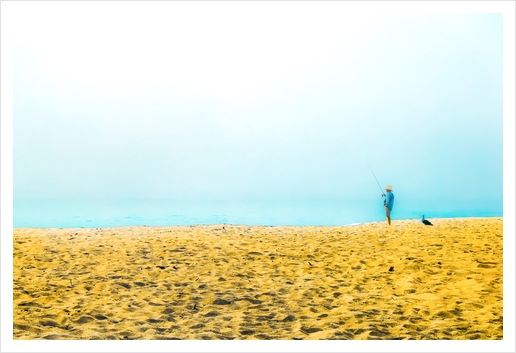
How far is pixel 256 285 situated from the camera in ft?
21.5

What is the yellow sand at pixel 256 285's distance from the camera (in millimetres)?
5078

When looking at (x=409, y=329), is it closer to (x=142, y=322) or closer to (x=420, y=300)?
(x=420, y=300)

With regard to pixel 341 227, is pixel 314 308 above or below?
below

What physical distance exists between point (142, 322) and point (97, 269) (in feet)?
7.71

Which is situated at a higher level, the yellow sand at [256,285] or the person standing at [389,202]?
the person standing at [389,202]

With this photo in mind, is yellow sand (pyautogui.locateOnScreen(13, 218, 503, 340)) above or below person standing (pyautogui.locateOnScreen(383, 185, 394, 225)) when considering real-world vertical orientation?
below

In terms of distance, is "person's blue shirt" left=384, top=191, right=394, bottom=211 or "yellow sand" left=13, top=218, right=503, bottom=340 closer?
"yellow sand" left=13, top=218, right=503, bottom=340

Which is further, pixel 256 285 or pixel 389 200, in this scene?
pixel 389 200

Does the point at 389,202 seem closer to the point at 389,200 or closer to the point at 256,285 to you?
the point at 389,200

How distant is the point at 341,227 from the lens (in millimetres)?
11227

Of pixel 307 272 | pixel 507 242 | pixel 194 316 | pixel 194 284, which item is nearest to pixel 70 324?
pixel 194 316

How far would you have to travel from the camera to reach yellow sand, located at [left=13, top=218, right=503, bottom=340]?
508 centimetres

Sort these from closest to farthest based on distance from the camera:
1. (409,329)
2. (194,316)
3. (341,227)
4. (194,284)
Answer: (409,329) → (194,316) → (194,284) → (341,227)

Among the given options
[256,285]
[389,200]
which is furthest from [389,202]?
[256,285]
